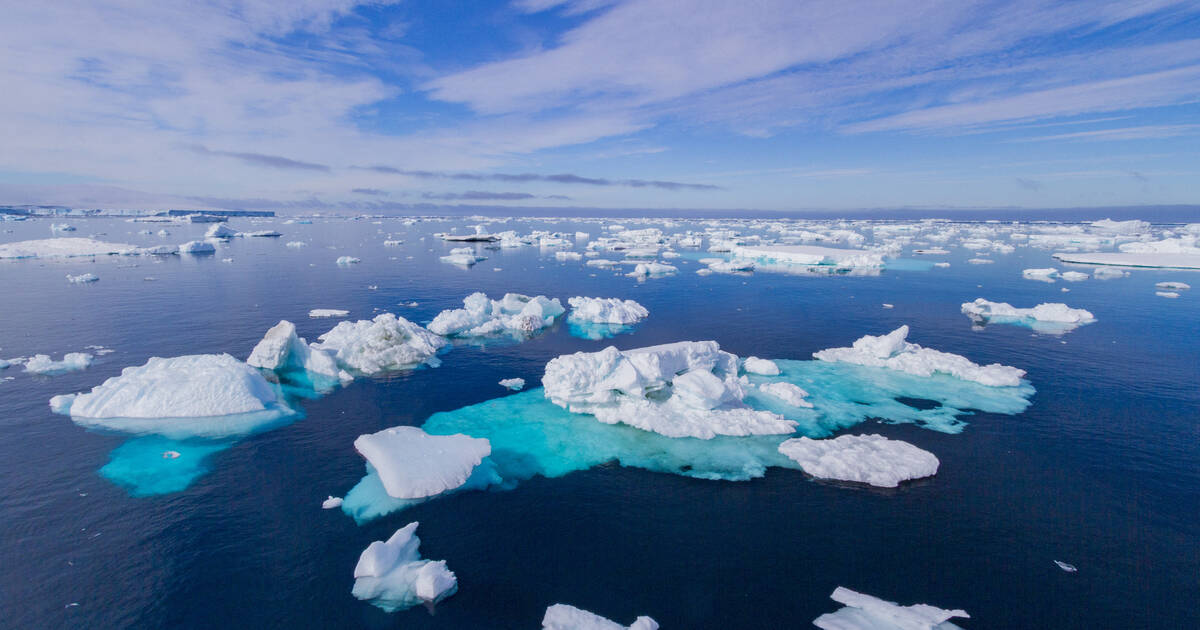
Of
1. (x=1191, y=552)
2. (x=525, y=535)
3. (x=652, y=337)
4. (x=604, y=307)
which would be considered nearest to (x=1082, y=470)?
(x=1191, y=552)

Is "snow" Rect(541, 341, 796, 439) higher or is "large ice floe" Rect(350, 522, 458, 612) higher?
"snow" Rect(541, 341, 796, 439)

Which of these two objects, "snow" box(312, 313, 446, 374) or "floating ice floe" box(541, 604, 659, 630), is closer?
"floating ice floe" box(541, 604, 659, 630)

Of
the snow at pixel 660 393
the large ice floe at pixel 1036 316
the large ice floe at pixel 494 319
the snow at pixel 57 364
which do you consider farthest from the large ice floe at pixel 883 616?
the snow at pixel 57 364

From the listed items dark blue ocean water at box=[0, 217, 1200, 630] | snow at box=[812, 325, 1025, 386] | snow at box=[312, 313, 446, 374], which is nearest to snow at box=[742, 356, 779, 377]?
snow at box=[812, 325, 1025, 386]

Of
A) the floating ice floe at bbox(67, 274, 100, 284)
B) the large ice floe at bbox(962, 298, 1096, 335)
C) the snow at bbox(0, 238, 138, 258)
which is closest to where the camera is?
the large ice floe at bbox(962, 298, 1096, 335)

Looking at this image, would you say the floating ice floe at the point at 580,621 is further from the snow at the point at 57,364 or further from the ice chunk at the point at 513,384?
the snow at the point at 57,364

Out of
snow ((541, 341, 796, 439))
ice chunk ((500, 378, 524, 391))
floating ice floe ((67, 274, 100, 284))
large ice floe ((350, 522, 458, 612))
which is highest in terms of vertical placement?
floating ice floe ((67, 274, 100, 284))

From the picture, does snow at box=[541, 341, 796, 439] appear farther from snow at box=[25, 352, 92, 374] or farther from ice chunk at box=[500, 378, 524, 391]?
snow at box=[25, 352, 92, 374]

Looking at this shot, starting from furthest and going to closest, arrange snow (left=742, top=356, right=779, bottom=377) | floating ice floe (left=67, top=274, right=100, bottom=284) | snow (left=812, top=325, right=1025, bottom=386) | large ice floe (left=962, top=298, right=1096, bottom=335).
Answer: floating ice floe (left=67, top=274, right=100, bottom=284), large ice floe (left=962, top=298, right=1096, bottom=335), snow (left=742, top=356, right=779, bottom=377), snow (left=812, top=325, right=1025, bottom=386)

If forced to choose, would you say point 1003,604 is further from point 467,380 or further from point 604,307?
point 604,307
